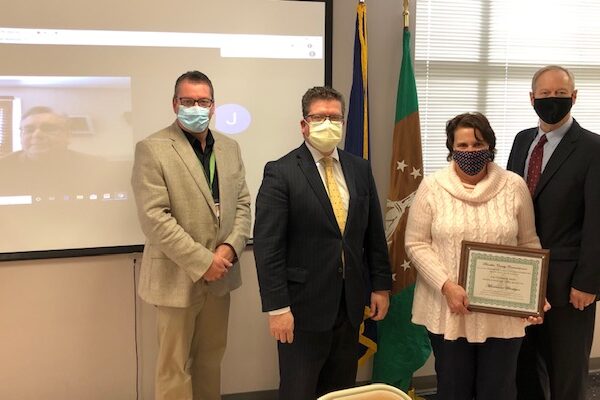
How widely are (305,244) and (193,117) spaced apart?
2.64 ft

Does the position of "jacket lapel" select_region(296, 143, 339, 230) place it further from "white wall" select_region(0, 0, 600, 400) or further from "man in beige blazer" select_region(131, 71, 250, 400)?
"white wall" select_region(0, 0, 600, 400)

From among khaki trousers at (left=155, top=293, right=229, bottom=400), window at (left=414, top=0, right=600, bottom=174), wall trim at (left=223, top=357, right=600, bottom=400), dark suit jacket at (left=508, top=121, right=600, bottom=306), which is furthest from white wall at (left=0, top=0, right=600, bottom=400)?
dark suit jacket at (left=508, top=121, right=600, bottom=306)

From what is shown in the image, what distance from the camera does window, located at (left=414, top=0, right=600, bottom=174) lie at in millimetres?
3174

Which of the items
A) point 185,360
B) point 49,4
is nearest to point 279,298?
point 185,360

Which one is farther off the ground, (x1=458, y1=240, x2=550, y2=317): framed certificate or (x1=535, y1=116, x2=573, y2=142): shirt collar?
(x1=535, y1=116, x2=573, y2=142): shirt collar

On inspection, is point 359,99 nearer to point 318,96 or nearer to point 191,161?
point 318,96

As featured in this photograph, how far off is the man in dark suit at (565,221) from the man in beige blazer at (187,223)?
1389mm

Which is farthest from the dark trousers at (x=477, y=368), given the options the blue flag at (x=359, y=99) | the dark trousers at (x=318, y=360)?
the blue flag at (x=359, y=99)

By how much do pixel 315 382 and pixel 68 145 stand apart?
5.78 feet

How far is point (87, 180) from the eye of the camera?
2721 millimetres

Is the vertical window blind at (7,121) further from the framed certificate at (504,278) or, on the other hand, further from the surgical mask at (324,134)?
the framed certificate at (504,278)

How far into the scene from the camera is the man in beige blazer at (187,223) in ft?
7.42

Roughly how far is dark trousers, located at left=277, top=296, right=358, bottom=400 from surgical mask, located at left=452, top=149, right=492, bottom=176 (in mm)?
751

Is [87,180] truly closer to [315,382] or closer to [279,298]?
[279,298]
